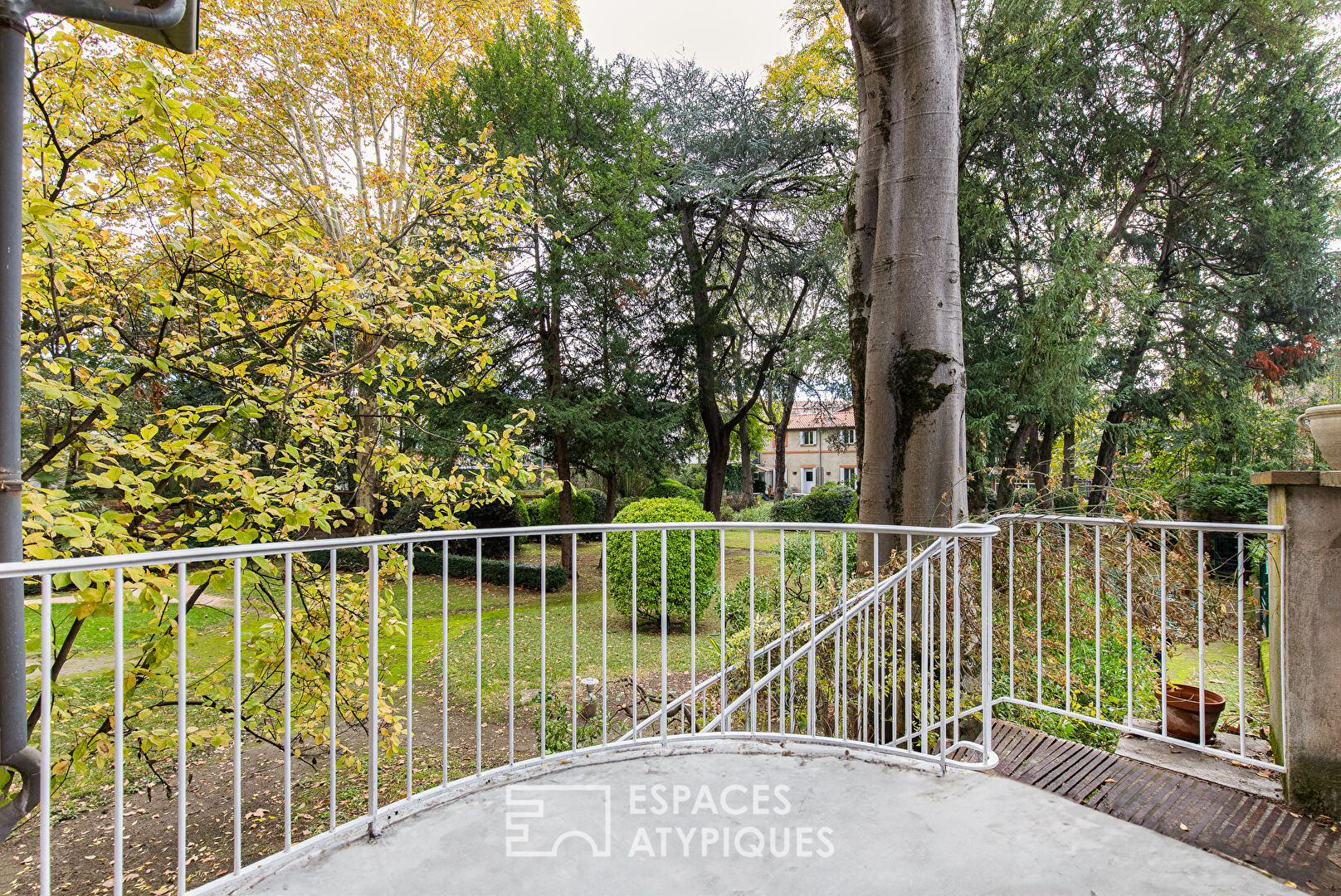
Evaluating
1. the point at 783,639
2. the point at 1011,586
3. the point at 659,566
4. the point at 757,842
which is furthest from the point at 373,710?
the point at 659,566

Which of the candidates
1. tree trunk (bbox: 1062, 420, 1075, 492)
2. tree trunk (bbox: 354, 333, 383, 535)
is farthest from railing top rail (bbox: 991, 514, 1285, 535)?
tree trunk (bbox: 1062, 420, 1075, 492)

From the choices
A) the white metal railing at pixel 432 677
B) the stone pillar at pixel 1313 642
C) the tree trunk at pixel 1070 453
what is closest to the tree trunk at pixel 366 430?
the white metal railing at pixel 432 677

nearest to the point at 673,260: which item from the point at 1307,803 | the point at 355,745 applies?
the point at 355,745

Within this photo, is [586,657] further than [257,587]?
Yes

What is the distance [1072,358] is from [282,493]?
9369mm

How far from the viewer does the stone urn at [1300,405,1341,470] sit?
2613 mm

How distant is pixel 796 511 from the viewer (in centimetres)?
2119

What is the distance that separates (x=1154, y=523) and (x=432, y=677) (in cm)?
722

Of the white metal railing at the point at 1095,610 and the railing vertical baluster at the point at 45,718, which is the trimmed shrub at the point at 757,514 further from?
the railing vertical baluster at the point at 45,718

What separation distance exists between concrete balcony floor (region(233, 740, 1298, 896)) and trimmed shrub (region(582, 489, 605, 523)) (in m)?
13.3

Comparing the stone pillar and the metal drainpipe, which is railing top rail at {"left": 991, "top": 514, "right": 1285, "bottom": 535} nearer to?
the stone pillar

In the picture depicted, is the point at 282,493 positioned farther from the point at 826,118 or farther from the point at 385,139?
the point at 826,118

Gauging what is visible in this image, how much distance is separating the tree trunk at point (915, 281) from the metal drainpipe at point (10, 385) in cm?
427

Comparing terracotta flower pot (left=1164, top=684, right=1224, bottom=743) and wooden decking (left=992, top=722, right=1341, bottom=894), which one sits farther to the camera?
terracotta flower pot (left=1164, top=684, right=1224, bottom=743)
